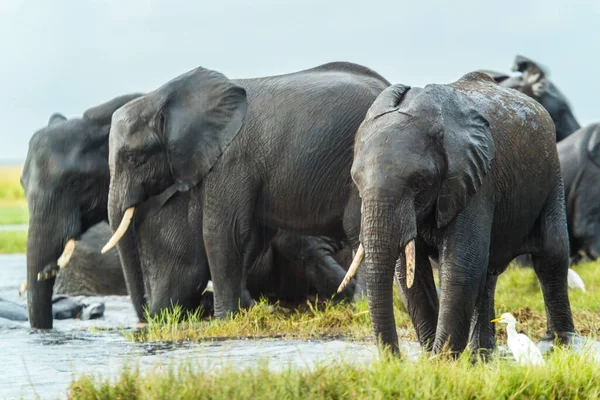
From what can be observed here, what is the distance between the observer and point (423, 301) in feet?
23.6

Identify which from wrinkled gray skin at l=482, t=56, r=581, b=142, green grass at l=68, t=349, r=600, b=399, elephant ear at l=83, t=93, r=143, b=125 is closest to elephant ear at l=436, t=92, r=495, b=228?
green grass at l=68, t=349, r=600, b=399

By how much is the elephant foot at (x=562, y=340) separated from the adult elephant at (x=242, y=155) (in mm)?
1980

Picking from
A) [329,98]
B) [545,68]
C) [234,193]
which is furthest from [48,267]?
[545,68]

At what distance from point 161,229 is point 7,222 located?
26.2 metres

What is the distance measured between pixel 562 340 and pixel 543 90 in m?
8.34

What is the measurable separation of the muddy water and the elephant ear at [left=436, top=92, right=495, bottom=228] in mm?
845

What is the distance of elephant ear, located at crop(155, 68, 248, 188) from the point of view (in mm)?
9812

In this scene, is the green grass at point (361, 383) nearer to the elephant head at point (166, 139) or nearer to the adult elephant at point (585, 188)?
the elephant head at point (166, 139)

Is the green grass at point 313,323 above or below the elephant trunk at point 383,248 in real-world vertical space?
below

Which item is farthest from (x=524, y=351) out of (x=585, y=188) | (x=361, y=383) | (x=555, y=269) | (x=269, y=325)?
(x=585, y=188)

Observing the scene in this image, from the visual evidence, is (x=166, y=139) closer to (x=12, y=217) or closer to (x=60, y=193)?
(x=60, y=193)

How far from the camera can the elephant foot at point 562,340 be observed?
7.83m

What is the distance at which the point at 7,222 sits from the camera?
117 feet

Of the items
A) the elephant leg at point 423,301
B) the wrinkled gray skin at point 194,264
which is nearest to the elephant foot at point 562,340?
the elephant leg at point 423,301
